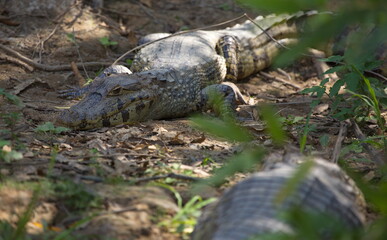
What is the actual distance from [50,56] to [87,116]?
2191mm

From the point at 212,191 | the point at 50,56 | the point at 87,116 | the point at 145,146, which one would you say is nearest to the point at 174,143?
the point at 145,146

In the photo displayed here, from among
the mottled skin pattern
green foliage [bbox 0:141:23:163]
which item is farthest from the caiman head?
the mottled skin pattern

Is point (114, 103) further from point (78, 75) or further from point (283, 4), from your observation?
point (283, 4)

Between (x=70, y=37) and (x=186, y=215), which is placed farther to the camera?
(x=70, y=37)

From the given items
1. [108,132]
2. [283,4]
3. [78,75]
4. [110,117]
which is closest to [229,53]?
[78,75]

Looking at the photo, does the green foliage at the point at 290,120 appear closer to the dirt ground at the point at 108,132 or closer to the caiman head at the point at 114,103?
the dirt ground at the point at 108,132

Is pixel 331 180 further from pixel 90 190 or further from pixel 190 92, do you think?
pixel 190 92

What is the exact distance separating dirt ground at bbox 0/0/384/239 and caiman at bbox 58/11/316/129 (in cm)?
20

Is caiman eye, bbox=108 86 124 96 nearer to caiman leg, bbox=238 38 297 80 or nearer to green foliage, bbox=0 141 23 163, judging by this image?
green foliage, bbox=0 141 23 163

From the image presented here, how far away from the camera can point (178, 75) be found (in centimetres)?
565

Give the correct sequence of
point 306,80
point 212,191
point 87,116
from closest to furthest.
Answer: point 212,191 < point 87,116 < point 306,80

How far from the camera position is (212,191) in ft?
9.79

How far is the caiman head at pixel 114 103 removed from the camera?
4602 mm

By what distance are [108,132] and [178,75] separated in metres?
1.42
